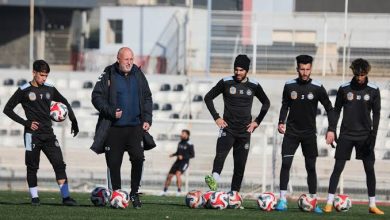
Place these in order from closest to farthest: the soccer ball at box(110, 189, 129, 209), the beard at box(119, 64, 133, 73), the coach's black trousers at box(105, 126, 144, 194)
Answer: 1. the beard at box(119, 64, 133, 73)
2. the soccer ball at box(110, 189, 129, 209)
3. the coach's black trousers at box(105, 126, 144, 194)

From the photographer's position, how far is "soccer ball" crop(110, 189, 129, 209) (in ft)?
49.6

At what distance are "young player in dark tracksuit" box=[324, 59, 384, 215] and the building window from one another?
71.9ft

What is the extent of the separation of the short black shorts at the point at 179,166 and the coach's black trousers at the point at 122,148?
10.4m

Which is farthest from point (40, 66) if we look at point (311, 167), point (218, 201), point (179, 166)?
point (179, 166)

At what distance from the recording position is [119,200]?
A: 15.1 meters

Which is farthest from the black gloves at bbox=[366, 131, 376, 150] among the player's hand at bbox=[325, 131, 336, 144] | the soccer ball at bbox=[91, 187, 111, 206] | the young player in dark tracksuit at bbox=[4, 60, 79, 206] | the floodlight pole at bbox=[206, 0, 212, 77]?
the floodlight pole at bbox=[206, 0, 212, 77]

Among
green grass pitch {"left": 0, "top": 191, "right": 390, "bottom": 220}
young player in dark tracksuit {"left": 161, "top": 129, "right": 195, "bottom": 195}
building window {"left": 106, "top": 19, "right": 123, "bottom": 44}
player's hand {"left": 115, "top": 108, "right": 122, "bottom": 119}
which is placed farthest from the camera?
building window {"left": 106, "top": 19, "right": 123, "bottom": 44}

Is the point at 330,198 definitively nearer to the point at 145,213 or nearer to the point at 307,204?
the point at 307,204

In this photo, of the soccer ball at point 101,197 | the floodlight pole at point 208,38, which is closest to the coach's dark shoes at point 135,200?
the soccer ball at point 101,197

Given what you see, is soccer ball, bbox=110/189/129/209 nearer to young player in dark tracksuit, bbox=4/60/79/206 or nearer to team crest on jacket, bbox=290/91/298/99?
young player in dark tracksuit, bbox=4/60/79/206

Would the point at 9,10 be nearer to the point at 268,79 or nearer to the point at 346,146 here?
the point at 268,79

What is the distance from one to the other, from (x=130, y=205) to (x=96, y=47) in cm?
2254

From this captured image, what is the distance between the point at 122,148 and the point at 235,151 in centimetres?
202

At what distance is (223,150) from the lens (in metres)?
16.5
